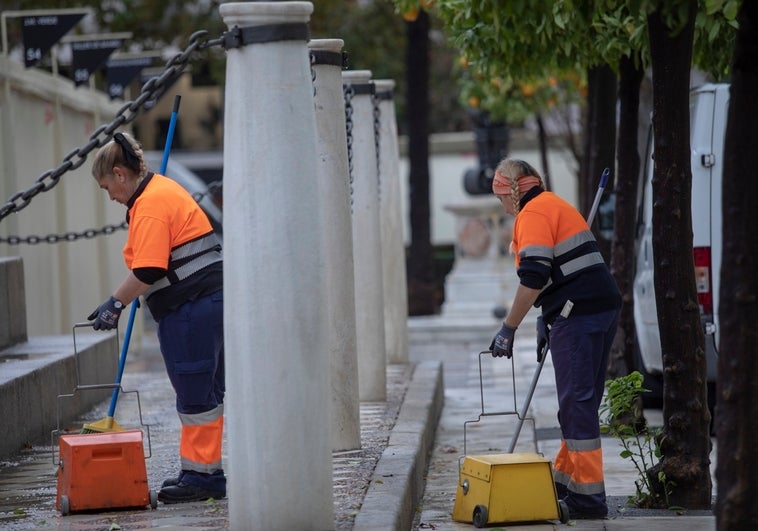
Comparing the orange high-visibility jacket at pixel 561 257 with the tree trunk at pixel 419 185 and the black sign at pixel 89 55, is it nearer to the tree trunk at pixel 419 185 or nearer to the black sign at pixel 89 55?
the black sign at pixel 89 55

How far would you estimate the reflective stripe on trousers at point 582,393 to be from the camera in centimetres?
679

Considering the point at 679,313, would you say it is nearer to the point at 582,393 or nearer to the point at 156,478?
the point at 582,393

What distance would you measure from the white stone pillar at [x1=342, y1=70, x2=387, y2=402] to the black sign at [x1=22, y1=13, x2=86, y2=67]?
3539mm

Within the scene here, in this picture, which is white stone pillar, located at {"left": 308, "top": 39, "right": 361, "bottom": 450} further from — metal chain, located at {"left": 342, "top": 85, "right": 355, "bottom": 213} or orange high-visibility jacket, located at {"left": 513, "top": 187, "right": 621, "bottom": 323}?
orange high-visibility jacket, located at {"left": 513, "top": 187, "right": 621, "bottom": 323}

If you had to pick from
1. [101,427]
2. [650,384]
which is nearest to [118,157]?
[101,427]

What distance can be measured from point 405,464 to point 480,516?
2.98 ft

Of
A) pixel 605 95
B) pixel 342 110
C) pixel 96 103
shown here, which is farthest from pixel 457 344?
pixel 342 110

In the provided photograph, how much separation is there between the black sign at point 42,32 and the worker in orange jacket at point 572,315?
7.20 meters

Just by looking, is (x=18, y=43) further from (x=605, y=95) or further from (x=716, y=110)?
(x=716, y=110)

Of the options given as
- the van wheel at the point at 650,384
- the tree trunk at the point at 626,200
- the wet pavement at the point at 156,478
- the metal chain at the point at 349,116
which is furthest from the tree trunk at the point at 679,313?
the van wheel at the point at 650,384

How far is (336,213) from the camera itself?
27.5ft

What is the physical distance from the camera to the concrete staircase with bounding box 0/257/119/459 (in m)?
8.30

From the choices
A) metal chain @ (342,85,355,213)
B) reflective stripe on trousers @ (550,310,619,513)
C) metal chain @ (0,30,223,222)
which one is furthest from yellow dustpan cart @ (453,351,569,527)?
metal chain @ (342,85,355,213)

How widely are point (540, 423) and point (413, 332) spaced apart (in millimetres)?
9256
